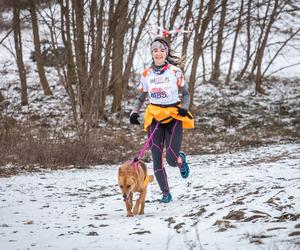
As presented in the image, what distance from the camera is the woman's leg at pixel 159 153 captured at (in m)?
5.56

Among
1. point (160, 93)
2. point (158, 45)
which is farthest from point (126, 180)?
point (158, 45)

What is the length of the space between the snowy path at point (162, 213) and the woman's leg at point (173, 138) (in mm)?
618

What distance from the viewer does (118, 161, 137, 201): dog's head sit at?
14.8 ft

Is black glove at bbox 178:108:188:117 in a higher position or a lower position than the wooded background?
lower

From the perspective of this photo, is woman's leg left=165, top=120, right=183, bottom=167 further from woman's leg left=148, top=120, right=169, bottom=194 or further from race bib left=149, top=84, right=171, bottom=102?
race bib left=149, top=84, right=171, bottom=102

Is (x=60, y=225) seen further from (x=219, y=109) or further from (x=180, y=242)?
(x=219, y=109)

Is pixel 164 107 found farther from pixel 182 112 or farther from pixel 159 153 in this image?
pixel 159 153

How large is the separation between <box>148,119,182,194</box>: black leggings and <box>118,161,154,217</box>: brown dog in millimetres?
514

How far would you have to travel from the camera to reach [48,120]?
16453mm

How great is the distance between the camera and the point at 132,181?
4.55 meters

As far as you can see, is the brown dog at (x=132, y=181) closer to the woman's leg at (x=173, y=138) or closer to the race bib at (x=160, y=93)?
the woman's leg at (x=173, y=138)

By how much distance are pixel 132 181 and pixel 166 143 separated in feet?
3.86

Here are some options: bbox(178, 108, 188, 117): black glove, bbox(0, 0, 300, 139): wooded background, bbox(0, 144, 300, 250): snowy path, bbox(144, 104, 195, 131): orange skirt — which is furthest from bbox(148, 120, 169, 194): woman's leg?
bbox(0, 0, 300, 139): wooded background

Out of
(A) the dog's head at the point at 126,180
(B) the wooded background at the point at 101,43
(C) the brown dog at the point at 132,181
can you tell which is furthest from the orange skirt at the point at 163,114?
(A) the dog's head at the point at 126,180
